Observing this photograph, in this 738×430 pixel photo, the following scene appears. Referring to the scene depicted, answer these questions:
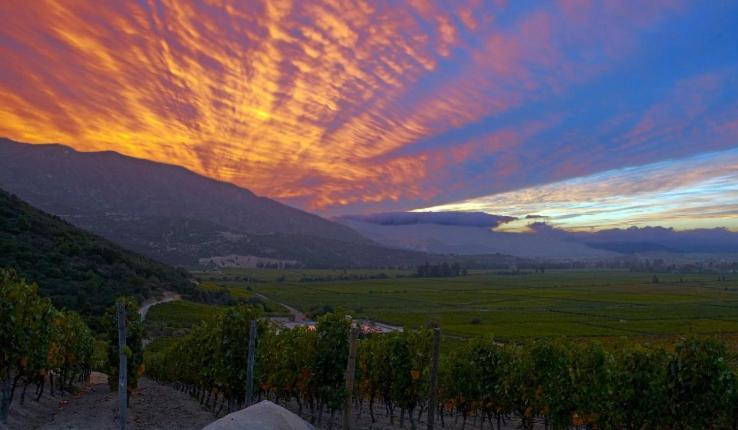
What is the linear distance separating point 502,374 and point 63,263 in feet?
196

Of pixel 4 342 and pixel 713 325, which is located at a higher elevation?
pixel 4 342

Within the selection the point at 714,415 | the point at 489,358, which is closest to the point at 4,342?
the point at 489,358

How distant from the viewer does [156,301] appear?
7800 cm

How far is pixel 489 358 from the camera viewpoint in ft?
72.1

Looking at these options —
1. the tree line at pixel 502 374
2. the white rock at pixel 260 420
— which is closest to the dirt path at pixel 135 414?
the tree line at pixel 502 374

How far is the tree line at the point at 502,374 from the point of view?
16.7 meters

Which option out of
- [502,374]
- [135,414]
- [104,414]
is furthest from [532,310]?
[104,414]

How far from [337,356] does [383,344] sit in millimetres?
3533

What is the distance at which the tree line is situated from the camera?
16.7 metres

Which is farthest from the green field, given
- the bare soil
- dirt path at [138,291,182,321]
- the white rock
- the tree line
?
the white rock

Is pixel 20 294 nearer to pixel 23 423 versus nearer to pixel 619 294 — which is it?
pixel 23 423

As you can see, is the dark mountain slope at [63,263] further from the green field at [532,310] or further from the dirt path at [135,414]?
the dirt path at [135,414]

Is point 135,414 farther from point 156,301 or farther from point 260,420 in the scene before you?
point 156,301

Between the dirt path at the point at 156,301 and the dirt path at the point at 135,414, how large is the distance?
38989 millimetres
